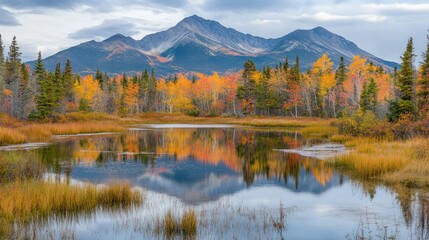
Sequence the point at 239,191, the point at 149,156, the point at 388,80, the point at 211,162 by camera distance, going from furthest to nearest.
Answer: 1. the point at 388,80
2. the point at 149,156
3. the point at 211,162
4. the point at 239,191

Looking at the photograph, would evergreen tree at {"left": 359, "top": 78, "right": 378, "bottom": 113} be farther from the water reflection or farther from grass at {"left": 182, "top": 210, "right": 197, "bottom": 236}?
grass at {"left": 182, "top": 210, "right": 197, "bottom": 236}

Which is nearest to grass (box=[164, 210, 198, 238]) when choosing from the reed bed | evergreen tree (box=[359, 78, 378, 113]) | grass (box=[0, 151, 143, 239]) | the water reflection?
grass (box=[0, 151, 143, 239])

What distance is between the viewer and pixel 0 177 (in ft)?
52.4

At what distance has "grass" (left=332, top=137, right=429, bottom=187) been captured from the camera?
18.6m

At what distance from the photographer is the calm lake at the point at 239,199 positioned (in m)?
11.8

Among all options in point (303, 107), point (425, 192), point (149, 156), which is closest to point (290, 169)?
point (425, 192)

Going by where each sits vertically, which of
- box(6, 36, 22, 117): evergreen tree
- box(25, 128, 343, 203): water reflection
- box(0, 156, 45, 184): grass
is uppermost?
box(6, 36, 22, 117): evergreen tree

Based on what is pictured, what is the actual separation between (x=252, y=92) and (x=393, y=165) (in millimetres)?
77780

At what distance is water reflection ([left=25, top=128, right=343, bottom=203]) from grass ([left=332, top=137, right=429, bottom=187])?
1.22m

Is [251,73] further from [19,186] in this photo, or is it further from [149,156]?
[19,186]

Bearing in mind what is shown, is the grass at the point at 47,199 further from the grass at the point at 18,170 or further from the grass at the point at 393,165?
the grass at the point at 393,165

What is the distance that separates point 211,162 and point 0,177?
45.9 feet

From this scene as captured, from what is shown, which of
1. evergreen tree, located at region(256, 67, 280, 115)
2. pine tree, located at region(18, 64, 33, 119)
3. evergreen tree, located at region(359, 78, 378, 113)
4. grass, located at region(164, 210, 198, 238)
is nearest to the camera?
grass, located at region(164, 210, 198, 238)

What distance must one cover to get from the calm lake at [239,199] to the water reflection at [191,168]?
49 millimetres
